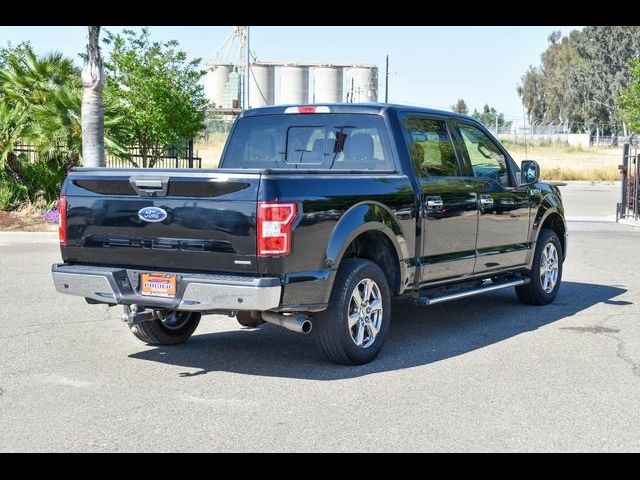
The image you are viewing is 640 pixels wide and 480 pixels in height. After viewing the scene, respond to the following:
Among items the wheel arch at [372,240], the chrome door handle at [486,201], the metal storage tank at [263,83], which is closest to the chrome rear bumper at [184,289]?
the wheel arch at [372,240]

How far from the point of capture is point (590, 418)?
5.93 metres

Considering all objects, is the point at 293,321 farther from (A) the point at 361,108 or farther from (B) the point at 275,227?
(A) the point at 361,108

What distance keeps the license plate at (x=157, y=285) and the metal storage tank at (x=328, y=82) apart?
69001mm

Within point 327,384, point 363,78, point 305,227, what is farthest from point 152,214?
point 363,78

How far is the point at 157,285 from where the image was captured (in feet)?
22.7

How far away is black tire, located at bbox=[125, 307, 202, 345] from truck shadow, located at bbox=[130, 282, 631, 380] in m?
0.08

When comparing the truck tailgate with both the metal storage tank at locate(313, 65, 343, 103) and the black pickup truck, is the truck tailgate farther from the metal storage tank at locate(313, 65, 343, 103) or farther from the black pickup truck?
the metal storage tank at locate(313, 65, 343, 103)

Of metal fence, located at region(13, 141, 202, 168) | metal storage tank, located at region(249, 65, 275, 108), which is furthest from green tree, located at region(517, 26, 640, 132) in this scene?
metal fence, located at region(13, 141, 202, 168)

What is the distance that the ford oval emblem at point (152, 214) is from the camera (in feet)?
22.7

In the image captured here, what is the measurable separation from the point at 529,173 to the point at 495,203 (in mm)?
717

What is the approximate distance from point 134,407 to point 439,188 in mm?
3478

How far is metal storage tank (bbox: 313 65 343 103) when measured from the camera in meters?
75.6
